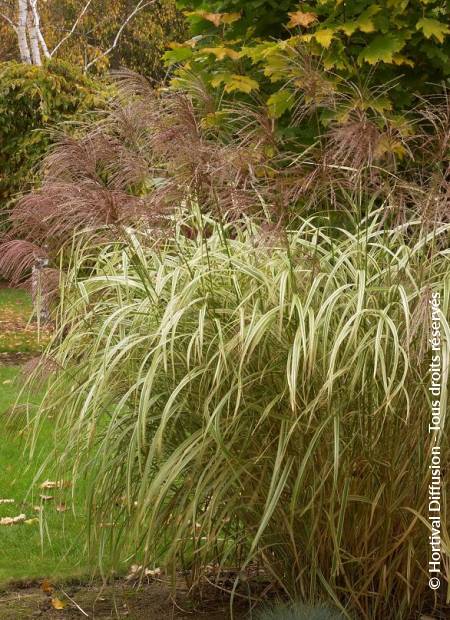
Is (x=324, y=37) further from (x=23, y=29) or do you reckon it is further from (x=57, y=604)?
(x=23, y=29)

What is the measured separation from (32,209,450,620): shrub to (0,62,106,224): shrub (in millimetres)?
11155

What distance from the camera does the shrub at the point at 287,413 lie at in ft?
10.4

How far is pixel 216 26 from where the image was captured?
5.30 m

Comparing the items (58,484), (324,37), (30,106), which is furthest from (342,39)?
(30,106)

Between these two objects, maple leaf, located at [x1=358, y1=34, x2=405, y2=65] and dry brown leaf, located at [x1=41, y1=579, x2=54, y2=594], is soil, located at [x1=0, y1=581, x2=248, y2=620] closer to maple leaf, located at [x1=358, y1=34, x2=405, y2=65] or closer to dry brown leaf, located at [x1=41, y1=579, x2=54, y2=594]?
dry brown leaf, located at [x1=41, y1=579, x2=54, y2=594]

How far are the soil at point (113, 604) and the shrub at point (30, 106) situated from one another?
10787 millimetres

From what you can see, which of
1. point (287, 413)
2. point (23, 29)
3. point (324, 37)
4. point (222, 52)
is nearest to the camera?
point (287, 413)

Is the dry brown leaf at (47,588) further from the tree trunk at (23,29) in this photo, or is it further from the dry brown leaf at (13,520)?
the tree trunk at (23,29)

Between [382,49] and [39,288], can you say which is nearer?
[39,288]

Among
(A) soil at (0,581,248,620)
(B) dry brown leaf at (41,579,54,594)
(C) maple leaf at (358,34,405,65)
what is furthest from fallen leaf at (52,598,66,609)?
(C) maple leaf at (358,34,405,65)

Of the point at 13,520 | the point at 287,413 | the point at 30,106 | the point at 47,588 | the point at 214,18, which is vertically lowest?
the point at 13,520

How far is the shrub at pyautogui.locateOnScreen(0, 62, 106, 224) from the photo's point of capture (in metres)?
14.5

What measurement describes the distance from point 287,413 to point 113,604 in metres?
1.12

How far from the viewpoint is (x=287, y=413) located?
3285 mm
